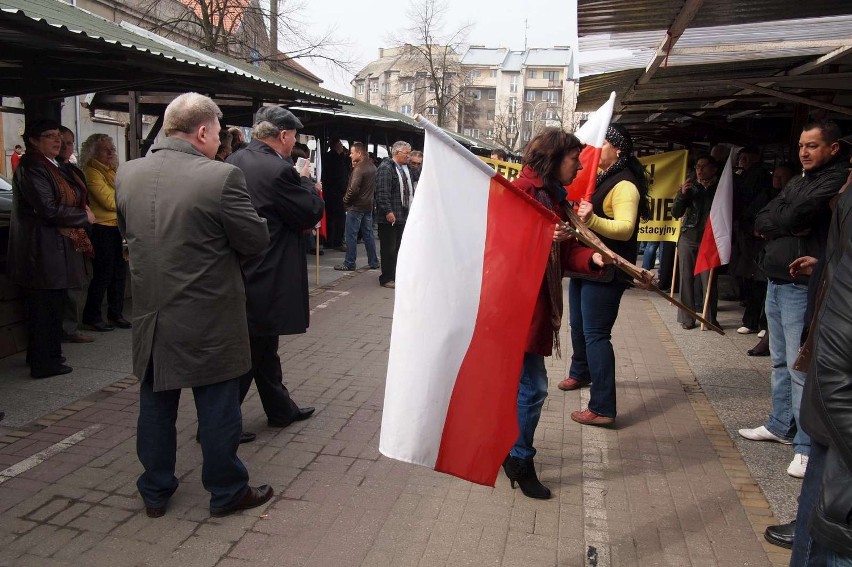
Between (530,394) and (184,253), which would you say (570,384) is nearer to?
(530,394)

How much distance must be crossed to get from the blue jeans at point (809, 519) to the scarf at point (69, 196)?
5.51 meters

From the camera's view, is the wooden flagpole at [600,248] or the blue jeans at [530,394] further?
the blue jeans at [530,394]

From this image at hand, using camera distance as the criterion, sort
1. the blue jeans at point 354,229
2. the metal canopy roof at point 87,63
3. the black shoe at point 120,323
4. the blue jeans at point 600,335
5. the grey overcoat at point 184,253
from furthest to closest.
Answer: the blue jeans at point 354,229 < the black shoe at point 120,323 < the metal canopy roof at point 87,63 < the blue jeans at point 600,335 < the grey overcoat at point 184,253

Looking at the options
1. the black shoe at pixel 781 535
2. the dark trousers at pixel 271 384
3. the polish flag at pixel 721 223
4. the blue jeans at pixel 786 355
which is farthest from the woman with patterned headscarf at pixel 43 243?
the polish flag at pixel 721 223

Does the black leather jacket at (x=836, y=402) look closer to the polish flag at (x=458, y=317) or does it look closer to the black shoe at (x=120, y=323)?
the polish flag at (x=458, y=317)

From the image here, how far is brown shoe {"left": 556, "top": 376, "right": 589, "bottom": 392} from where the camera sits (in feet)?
18.6

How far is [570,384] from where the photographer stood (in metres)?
5.68

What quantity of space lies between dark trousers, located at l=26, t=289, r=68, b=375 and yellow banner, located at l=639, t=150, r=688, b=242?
22.8 feet

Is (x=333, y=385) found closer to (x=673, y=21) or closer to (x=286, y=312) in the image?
(x=286, y=312)

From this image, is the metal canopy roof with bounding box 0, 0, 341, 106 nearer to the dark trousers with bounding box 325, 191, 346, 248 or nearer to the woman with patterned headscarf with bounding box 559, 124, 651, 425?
the woman with patterned headscarf with bounding box 559, 124, 651, 425

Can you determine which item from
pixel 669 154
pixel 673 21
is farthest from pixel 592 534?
pixel 669 154

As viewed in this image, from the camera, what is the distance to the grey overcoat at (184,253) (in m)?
3.19

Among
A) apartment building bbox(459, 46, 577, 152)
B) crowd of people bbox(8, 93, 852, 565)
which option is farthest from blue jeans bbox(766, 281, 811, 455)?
apartment building bbox(459, 46, 577, 152)

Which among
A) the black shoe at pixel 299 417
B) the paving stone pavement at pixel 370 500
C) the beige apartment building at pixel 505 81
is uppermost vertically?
the beige apartment building at pixel 505 81
